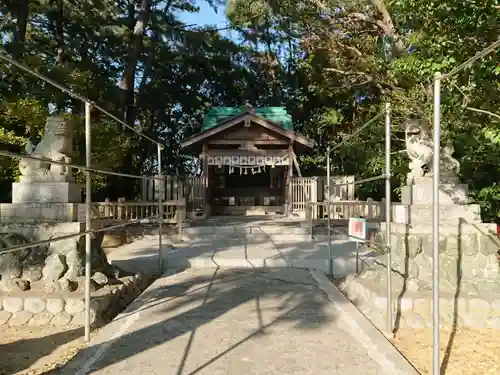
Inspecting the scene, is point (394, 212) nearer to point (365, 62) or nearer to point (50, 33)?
point (365, 62)

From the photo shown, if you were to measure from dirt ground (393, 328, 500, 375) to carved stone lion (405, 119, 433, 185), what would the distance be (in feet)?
6.73

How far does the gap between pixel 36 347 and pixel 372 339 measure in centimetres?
347

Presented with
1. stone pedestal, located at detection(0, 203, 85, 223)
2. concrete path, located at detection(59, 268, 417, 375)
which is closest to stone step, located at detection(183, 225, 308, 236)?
concrete path, located at detection(59, 268, 417, 375)

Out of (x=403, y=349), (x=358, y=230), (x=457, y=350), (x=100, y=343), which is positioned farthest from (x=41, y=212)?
(x=457, y=350)

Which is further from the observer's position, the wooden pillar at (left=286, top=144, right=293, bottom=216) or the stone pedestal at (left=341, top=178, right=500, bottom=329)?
the wooden pillar at (left=286, top=144, right=293, bottom=216)

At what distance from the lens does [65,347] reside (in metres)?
4.25

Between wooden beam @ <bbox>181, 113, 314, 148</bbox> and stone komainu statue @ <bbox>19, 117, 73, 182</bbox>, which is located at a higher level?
wooden beam @ <bbox>181, 113, 314, 148</bbox>

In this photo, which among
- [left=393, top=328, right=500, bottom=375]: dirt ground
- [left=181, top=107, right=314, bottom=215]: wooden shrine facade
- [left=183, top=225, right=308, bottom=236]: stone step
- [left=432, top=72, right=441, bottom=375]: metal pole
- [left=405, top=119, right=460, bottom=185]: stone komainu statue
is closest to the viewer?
[left=432, top=72, right=441, bottom=375]: metal pole

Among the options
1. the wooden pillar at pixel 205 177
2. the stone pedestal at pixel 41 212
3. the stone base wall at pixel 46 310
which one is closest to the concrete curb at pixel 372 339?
the stone base wall at pixel 46 310

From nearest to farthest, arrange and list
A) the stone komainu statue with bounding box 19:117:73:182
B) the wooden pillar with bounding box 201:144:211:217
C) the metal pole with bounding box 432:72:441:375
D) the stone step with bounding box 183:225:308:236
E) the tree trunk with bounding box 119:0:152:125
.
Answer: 1. the metal pole with bounding box 432:72:441:375
2. the stone komainu statue with bounding box 19:117:73:182
3. the stone step with bounding box 183:225:308:236
4. the wooden pillar with bounding box 201:144:211:217
5. the tree trunk with bounding box 119:0:152:125

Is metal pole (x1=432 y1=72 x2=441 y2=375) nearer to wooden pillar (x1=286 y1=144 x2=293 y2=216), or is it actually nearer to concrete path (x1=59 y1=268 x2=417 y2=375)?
concrete path (x1=59 y1=268 x2=417 y2=375)

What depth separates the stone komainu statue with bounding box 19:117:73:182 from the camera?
6047 mm

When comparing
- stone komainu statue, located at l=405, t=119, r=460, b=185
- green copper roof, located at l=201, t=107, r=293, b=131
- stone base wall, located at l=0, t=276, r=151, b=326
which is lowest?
stone base wall, located at l=0, t=276, r=151, b=326

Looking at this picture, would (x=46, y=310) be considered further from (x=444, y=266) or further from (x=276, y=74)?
(x=276, y=74)
